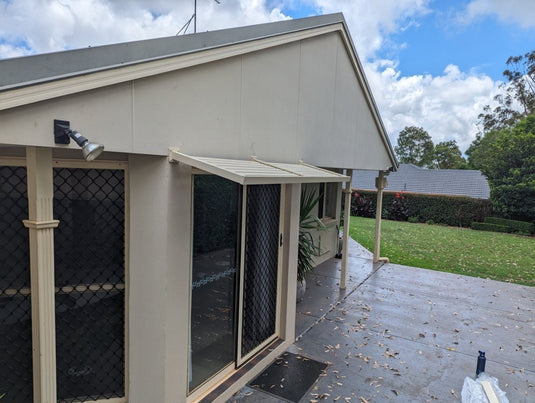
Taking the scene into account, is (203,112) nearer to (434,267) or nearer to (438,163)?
(434,267)

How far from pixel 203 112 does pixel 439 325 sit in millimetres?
5806

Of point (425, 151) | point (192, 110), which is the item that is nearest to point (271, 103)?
point (192, 110)

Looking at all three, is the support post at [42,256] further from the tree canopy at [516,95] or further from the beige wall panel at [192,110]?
the tree canopy at [516,95]

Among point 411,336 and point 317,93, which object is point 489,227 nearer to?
point 411,336

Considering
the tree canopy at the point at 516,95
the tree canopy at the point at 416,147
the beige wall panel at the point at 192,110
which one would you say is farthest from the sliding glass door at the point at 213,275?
the tree canopy at the point at 416,147

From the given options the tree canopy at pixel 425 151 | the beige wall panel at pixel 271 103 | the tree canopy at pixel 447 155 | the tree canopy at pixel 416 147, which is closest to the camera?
the beige wall panel at pixel 271 103

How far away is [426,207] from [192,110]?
75.1ft

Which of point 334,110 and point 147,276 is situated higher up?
point 334,110

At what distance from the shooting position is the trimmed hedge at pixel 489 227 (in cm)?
1994

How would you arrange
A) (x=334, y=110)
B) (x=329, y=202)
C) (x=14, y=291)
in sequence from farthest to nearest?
1. (x=329, y=202)
2. (x=334, y=110)
3. (x=14, y=291)

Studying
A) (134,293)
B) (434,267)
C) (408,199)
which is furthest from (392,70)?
(134,293)

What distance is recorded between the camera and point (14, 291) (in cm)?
292

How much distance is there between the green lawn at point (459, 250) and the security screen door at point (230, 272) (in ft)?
24.9

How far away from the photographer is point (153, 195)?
3129mm
